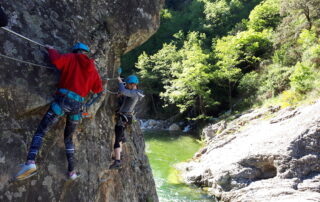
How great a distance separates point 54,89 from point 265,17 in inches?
1251

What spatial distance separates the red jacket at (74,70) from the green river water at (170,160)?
351 inches

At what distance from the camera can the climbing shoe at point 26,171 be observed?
11.7 feet

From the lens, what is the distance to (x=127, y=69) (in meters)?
46.3

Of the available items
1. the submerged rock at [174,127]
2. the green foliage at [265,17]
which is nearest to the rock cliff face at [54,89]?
the submerged rock at [174,127]

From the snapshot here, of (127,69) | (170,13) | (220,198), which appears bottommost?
(220,198)

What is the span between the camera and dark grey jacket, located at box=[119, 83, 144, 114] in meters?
5.67

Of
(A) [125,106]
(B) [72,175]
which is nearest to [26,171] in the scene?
(B) [72,175]

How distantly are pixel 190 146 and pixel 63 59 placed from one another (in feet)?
58.9

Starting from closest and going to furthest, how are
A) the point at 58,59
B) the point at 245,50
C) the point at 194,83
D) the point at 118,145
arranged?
1. the point at 58,59
2. the point at 118,145
3. the point at 194,83
4. the point at 245,50

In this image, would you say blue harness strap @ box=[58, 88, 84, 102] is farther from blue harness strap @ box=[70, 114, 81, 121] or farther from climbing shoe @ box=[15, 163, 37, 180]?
climbing shoe @ box=[15, 163, 37, 180]

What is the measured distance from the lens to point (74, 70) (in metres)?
4.03

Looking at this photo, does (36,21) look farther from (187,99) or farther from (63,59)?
(187,99)

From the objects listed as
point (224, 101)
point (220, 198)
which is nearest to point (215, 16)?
point (224, 101)

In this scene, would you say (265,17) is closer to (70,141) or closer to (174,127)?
(174,127)
